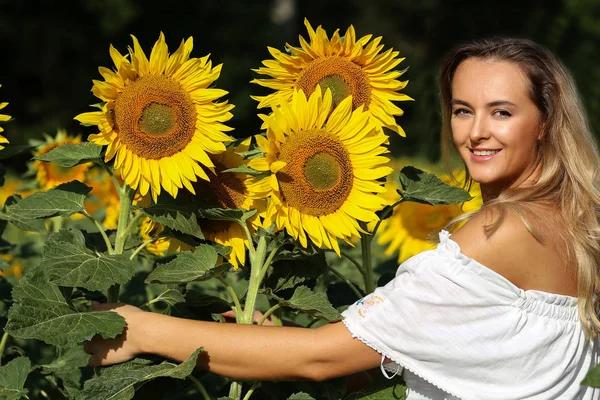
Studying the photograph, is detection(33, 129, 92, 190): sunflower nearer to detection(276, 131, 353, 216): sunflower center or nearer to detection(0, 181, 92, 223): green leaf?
detection(0, 181, 92, 223): green leaf

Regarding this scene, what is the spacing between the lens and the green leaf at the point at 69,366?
2146 millimetres


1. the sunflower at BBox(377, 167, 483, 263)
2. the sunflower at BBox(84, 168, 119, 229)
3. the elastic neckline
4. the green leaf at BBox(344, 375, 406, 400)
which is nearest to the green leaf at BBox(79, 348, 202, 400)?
the green leaf at BBox(344, 375, 406, 400)

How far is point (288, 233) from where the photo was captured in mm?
1771

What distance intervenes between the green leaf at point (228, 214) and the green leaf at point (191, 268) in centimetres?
6

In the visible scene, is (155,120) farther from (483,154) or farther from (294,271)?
(483,154)

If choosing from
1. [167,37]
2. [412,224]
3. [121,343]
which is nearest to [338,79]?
[121,343]

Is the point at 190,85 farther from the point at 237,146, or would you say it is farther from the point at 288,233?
the point at 288,233

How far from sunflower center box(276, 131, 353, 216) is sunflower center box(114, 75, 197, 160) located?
0.20 m

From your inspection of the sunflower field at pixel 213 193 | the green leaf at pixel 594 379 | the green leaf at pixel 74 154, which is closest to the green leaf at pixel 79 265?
the sunflower field at pixel 213 193

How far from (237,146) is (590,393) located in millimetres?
880

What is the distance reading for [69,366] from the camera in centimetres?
217

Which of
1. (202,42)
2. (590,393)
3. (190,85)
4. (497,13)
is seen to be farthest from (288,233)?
(497,13)

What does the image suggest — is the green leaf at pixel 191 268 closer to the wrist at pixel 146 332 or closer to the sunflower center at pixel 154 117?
the wrist at pixel 146 332

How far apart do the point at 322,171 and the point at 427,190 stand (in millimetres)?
308
